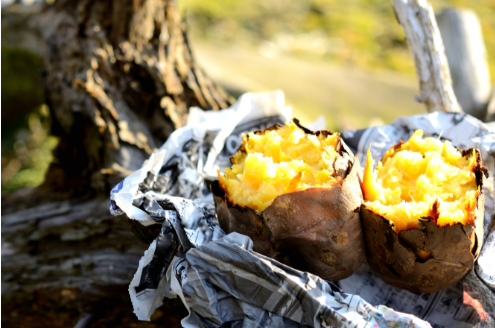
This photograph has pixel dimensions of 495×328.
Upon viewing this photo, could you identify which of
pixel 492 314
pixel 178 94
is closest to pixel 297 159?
pixel 492 314

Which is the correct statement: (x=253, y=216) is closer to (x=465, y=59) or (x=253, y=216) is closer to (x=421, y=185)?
(x=421, y=185)

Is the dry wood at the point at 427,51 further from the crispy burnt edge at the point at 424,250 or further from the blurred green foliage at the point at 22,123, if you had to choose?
the blurred green foliage at the point at 22,123

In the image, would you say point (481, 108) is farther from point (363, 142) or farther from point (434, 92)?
point (363, 142)

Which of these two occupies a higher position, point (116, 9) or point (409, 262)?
point (116, 9)

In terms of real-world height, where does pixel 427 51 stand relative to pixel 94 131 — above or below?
above

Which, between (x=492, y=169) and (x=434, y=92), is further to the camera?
(x=434, y=92)

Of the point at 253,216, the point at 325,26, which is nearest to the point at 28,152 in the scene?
the point at 253,216
